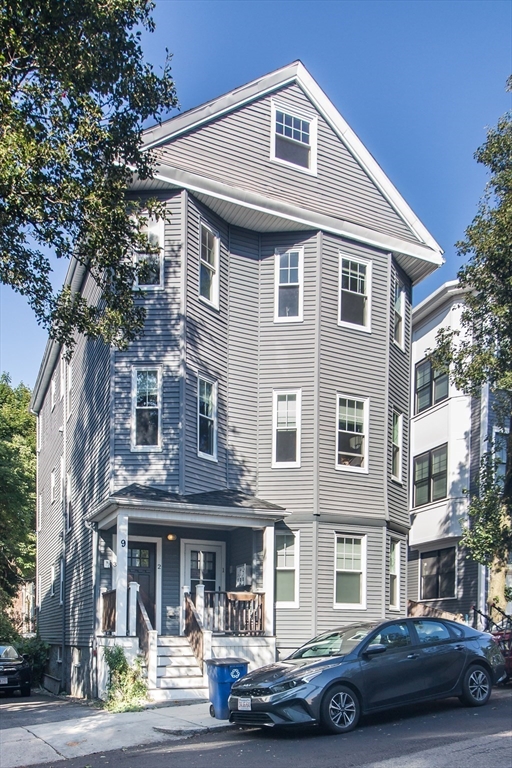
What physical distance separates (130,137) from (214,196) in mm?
5361

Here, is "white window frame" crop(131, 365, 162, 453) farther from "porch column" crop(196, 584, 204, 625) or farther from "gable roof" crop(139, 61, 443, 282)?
"gable roof" crop(139, 61, 443, 282)

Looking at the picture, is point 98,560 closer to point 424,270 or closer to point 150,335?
point 150,335

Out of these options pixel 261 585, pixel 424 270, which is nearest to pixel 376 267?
pixel 424 270

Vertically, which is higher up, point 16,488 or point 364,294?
point 364,294

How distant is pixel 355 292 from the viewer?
68.1 ft

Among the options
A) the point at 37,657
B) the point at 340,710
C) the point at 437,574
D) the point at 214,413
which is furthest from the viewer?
the point at 437,574

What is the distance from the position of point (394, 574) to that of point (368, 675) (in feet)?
32.3

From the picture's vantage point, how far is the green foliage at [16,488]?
84.3ft

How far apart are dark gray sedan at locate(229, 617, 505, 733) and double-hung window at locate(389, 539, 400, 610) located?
7.72 meters

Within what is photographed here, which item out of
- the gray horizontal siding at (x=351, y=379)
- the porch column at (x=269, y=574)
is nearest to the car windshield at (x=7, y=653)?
the porch column at (x=269, y=574)

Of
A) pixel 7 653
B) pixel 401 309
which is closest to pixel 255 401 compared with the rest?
pixel 401 309

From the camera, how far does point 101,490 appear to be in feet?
62.0

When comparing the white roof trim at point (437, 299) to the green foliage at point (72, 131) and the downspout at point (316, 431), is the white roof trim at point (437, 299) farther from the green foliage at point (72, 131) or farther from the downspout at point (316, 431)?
the green foliage at point (72, 131)

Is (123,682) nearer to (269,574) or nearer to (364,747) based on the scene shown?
(269,574)
